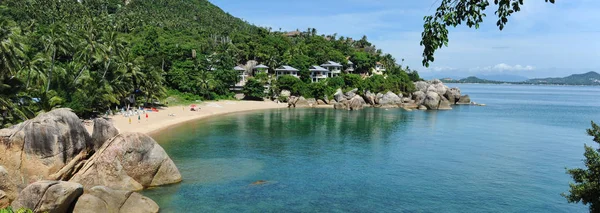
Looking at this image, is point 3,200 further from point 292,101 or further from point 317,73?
point 317,73

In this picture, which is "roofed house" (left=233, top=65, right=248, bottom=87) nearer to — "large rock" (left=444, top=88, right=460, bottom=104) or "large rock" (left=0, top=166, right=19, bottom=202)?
"large rock" (left=444, top=88, right=460, bottom=104)

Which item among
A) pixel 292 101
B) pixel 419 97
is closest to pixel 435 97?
pixel 419 97

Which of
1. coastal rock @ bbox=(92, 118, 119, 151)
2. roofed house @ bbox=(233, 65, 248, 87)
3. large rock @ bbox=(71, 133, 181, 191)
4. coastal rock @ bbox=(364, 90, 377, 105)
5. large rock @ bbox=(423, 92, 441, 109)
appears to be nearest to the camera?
large rock @ bbox=(71, 133, 181, 191)

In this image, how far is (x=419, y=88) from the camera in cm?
11081

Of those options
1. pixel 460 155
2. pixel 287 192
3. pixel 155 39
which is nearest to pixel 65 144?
pixel 287 192

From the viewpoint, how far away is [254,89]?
3516 inches

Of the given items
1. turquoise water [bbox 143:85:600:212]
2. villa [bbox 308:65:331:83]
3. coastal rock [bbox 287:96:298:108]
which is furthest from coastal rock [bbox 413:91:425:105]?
turquoise water [bbox 143:85:600:212]

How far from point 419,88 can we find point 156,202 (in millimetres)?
98002

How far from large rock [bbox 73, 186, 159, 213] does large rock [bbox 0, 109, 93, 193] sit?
5254 millimetres

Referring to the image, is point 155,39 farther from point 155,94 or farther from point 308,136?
point 308,136

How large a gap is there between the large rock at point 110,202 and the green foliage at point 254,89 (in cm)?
6872

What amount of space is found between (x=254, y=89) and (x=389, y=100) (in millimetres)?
32384

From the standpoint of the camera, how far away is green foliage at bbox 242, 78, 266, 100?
8894 centimetres

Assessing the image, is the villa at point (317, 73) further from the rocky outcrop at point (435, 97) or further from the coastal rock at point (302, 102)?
the rocky outcrop at point (435, 97)
